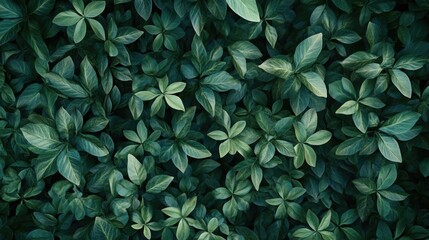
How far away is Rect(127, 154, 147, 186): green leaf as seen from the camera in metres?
1.75

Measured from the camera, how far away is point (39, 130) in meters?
1.70

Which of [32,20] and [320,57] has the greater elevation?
[32,20]

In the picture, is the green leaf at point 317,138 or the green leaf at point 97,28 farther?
the green leaf at point 317,138

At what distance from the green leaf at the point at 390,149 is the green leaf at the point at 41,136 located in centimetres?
96

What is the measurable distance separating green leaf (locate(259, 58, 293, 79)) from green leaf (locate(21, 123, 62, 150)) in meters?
0.64

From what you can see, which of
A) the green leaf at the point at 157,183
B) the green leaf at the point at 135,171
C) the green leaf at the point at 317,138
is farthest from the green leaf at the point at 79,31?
the green leaf at the point at 317,138

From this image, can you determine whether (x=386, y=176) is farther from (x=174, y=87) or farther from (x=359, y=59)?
(x=174, y=87)

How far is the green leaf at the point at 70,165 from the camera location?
1.71 meters

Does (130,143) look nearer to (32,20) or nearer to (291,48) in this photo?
(32,20)

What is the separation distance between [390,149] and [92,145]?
34.9 inches

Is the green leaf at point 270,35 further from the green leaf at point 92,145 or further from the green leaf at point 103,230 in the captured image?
the green leaf at point 103,230

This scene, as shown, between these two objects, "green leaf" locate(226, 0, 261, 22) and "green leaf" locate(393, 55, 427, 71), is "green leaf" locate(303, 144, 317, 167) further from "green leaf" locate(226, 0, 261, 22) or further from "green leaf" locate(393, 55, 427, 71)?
"green leaf" locate(226, 0, 261, 22)

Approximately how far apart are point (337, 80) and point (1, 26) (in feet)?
3.26

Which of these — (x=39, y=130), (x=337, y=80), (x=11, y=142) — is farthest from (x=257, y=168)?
(x=11, y=142)
